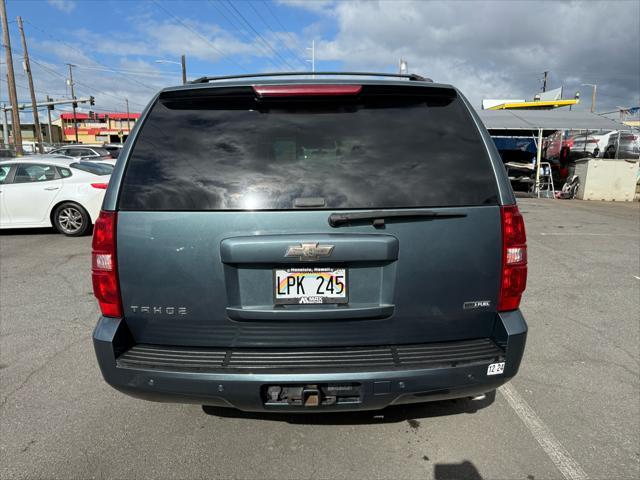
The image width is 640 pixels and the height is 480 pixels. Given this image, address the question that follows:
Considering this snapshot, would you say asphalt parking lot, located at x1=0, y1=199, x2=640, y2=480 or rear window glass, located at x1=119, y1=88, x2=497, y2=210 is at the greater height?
rear window glass, located at x1=119, y1=88, x2=497, y2=210

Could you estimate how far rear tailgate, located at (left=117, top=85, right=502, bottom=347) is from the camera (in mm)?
2049

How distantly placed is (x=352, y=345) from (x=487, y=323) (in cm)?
71

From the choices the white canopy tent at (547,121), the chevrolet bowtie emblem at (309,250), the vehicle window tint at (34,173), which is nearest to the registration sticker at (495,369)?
the chevrolet bowtie emblem at (309,250)

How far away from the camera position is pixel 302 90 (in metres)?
2.21

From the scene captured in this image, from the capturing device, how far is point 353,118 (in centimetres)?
224

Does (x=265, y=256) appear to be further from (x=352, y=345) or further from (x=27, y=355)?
(x=27, y=355)

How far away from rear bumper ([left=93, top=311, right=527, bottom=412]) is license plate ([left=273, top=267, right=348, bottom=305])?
35 centimetres

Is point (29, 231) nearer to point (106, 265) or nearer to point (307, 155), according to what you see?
point (106, 265)

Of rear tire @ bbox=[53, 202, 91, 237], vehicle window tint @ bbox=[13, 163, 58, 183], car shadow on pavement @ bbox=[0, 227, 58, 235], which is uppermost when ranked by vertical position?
vehicle window tint @ bbox=[13, 163, 58, 183]

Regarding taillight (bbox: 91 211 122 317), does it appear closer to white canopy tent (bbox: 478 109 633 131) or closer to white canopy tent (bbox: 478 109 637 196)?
white canopy tent (bbox: 478 109 633 131)

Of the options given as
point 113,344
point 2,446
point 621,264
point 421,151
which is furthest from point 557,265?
point 2,446

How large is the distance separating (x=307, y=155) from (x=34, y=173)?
28.2 ft

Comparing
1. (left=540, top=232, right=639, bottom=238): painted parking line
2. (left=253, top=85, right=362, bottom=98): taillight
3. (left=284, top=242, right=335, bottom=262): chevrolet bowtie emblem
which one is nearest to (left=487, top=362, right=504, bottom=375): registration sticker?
(left=284, top=242, right=335, bottom=262): chevrolet bowtie emblem

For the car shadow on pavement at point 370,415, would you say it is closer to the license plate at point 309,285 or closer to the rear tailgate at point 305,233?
the rear tailgate at point 305,233
